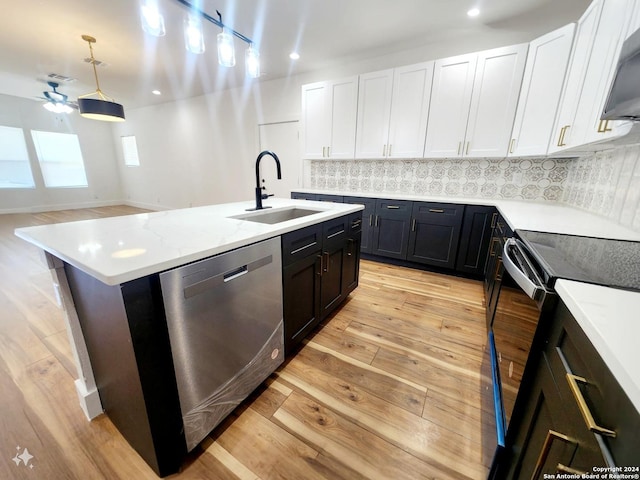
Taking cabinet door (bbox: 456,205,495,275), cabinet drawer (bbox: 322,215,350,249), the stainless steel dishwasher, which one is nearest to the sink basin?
cabinet drawer (bbox: 322,215,350,249)

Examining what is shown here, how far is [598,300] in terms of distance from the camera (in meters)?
0.62

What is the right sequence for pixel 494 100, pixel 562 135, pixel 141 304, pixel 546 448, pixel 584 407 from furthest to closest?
pixel 494 100
pixel 562 135
pixel 141 304
pixel 546 448
pixel 584 407

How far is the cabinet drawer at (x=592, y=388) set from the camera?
0.40 meters

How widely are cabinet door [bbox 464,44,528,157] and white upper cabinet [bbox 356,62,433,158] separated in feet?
1.62

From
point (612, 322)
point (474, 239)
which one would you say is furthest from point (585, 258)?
point (474, 239)

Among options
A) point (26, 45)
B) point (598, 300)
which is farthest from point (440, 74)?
point (26, 45)

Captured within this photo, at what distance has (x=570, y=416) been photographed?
0.56 meters

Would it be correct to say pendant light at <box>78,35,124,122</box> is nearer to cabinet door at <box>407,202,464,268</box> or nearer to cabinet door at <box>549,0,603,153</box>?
cabinet door at <box>407,202,464,268</box>

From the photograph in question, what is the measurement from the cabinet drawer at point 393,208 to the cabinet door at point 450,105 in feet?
2.12

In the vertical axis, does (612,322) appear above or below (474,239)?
above

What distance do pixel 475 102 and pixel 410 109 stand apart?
0.67 meters

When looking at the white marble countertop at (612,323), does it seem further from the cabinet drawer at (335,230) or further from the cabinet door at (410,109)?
the cabinet door at (410,109)

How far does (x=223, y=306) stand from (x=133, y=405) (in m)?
→ 0.49

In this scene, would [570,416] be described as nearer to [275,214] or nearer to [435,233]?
[275,214]
